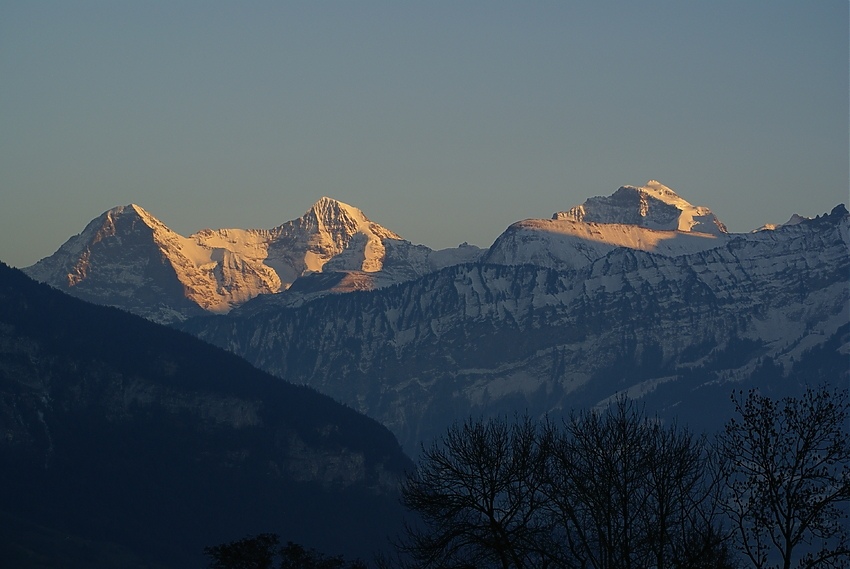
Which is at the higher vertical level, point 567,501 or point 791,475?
point 791,475

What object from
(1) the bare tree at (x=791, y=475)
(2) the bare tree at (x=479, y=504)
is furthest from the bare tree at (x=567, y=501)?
(1) the bare tree at (x=791, y=475)

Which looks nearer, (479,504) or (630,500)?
(479,504)

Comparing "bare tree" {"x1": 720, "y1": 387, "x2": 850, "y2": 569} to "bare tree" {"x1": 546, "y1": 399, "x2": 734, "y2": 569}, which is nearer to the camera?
"bare tree" {"x1": 720, "y1": 387, "x2": 850, "y2": 569}

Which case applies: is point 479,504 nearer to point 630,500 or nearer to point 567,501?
point 567,501

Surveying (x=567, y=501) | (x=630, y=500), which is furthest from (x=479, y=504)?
(x=630, y=500)

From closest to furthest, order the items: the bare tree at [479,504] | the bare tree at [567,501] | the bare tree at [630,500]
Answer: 1. the bare tree at [630,500]
2. the bare tree at [567,501]
3. the bare tree at [479,504]

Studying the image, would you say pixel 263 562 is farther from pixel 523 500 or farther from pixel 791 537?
pixel 791 537

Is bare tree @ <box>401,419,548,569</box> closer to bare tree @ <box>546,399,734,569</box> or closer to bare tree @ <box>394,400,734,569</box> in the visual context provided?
bare tree @ <box>394,400,734,569</box>

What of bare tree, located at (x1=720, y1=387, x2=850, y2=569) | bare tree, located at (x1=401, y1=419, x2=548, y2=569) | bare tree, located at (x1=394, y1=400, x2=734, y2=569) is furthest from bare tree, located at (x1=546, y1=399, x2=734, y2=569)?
bare tree, located at (x1=720, y1=387, x2=850, y2=569)

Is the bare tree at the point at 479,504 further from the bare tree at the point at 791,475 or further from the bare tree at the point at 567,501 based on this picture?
the bare tree at the point at 791,475

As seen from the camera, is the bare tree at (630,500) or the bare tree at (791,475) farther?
the bare tree at (630,500)

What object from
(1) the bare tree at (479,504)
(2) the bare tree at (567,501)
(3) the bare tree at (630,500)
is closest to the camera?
(3) the bare tree at (630,500)

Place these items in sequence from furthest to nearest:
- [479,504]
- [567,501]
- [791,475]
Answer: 1. [479,504]
2. [567,501]
3. [791,475]

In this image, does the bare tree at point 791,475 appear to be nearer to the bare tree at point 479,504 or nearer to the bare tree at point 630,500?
the bare tree at point 630,500
